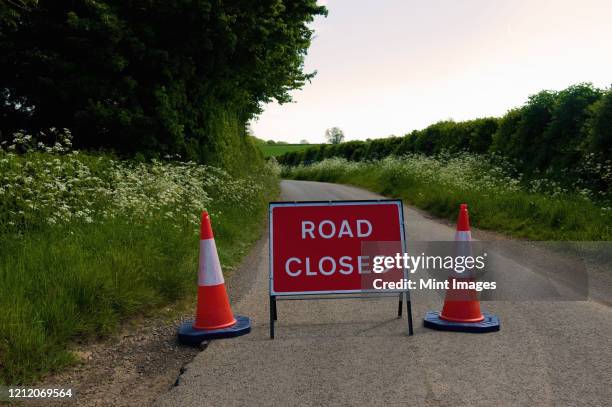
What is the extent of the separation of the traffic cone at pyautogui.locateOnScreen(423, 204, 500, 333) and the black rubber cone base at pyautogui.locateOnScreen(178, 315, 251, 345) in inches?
73.3

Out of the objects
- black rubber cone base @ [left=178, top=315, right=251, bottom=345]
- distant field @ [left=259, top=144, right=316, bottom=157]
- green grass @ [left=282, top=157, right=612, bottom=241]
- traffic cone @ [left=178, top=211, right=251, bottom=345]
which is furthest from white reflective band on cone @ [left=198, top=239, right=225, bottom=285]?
distant field @ [left=259, top=144, right=316, bottom=157]

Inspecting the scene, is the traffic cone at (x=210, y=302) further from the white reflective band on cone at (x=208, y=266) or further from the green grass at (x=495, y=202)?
the green grass at (x=495, y=202)

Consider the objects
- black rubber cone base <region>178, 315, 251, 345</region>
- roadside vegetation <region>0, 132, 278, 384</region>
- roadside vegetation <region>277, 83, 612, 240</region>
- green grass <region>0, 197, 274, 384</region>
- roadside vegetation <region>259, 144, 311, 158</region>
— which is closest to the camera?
green grass <region>0, 197, 274, 384</region>

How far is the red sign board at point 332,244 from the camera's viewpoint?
505 cm

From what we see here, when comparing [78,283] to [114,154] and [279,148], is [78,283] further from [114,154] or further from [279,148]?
[279,148]

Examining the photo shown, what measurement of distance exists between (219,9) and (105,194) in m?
Answer: 6.65

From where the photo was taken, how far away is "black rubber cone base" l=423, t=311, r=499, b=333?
485 centimetres

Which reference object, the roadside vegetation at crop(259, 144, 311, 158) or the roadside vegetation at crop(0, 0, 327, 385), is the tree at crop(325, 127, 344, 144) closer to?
the roadside vegetation at crop(259, 144, 311, 158)

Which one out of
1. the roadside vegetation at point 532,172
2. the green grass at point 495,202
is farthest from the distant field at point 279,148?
the green grass at point 495,202

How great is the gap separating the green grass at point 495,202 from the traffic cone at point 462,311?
5.43 metres

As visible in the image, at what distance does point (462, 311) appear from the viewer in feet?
16.5

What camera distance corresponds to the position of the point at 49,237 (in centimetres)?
628

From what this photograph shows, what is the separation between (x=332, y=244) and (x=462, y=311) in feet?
4.82

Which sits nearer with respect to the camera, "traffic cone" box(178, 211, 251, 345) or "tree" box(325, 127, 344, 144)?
"traffic cone" box(178, 211, 251, 345)
